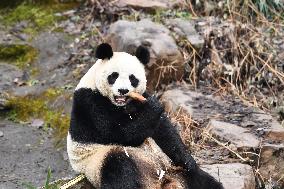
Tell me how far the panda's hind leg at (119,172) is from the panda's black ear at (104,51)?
54 centimetres

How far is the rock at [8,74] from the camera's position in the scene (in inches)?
233

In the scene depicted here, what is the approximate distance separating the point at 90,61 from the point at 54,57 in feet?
1.42

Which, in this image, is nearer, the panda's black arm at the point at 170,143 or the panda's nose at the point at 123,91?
the panda's nose at the point at 123,91

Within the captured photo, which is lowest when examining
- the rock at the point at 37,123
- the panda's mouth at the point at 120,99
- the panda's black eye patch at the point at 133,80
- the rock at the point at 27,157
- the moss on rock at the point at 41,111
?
the rock at the point at 27,157

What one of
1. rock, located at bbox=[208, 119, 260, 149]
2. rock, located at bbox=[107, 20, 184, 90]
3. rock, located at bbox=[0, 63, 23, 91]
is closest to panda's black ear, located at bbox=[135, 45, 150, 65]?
rock, located at bbox=[208, 119, 260, 149]

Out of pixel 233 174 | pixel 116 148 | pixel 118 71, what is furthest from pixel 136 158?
pixel 233 174

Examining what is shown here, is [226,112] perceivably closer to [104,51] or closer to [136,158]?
[136,158]

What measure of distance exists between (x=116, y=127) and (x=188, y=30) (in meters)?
2.89

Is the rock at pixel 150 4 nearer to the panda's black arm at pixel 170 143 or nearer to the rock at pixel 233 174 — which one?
the rock at pixel 233 174

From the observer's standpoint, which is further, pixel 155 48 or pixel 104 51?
pixel 155 48

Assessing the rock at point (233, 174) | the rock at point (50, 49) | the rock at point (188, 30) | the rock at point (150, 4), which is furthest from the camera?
the rock at point (150, 4)

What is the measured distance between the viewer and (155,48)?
5.47 metres

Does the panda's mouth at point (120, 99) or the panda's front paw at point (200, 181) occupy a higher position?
the panda's mouth at point (120, 99)

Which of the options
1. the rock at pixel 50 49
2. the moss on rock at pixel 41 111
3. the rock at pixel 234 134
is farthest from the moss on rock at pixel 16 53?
the rock at pixel 234 134
